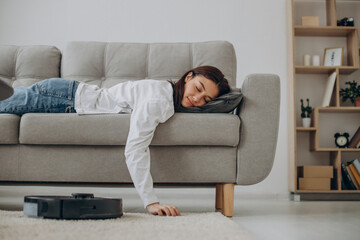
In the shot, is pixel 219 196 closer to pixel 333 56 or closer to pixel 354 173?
pixel 354 173

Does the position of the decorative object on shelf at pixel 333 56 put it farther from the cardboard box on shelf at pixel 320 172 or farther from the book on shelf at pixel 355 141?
the cardboard box on shelf at pixel 320 172

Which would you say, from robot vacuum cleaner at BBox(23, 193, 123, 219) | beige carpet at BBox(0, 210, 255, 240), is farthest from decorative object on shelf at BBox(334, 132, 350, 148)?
robot vacuum cleaner at BBox(23, 193, 123, 219)

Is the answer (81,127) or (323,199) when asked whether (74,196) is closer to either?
(81,127)

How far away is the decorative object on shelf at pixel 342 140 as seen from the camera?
316cm

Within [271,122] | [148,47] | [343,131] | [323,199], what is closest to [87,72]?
[148,47]

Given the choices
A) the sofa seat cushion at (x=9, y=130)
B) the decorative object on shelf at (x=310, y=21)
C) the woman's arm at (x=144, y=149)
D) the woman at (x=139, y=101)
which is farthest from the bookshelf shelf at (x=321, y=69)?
the sofa seat cushion at (x=9, y=130)

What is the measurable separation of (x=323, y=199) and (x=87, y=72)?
6.33 feet

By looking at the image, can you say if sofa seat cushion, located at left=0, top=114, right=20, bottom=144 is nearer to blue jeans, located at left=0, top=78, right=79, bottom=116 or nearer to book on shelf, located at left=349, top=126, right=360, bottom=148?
blue jeans, located at left=0, top=78, right=79, bottom=116

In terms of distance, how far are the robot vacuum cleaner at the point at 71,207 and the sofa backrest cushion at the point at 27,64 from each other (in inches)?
52.5

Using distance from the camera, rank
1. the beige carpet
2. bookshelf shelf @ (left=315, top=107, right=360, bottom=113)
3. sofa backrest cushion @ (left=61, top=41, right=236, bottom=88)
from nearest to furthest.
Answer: the beige carpet
sofa backrest cushion @ (left=61, top=41, right=236, bottom=88)
bookshelf shelf @ (left=315, top=107, right=360, bottom=113)

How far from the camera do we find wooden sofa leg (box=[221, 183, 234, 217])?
172cm

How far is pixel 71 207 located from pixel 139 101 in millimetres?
610

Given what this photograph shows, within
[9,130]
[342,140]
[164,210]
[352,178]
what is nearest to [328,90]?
[342,140]

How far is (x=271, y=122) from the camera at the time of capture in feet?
5.74
